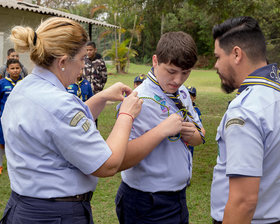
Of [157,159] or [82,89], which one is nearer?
[157,159]

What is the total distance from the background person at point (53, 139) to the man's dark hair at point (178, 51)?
554mm

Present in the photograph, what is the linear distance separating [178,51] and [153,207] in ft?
3.14

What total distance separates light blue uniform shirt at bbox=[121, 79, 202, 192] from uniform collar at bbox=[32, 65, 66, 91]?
1.89 feet

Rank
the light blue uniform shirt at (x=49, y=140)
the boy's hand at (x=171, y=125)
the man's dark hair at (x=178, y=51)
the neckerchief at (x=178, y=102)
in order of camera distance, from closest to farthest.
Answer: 1. the light blue uniform shirt at (x=49, y=140)
2. the boy's hand at (x=171, y=125)
3. the man's dark hair at (x=178, y=51)
4. the neckerchief at (x=178, y=102)

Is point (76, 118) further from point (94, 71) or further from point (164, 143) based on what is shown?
point (94, 71)

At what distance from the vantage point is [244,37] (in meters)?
1.84

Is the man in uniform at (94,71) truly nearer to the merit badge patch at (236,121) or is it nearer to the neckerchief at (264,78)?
the neckerchief at (264,78)

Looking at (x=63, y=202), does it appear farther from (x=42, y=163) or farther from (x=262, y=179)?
(x=262, y=179)

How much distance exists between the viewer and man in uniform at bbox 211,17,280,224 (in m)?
1.59

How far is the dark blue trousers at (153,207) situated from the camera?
7.06ft

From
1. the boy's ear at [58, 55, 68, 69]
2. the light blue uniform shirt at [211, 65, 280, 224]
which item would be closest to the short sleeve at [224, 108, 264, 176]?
the light blue uniform shirt at [211, 65, 280, 224]

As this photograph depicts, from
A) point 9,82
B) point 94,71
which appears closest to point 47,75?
point 9,82

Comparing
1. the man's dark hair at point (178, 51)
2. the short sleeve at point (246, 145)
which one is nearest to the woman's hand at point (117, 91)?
the man's dark hair at point (178, 51)

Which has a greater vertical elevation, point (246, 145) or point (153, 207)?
point (246, 145)
